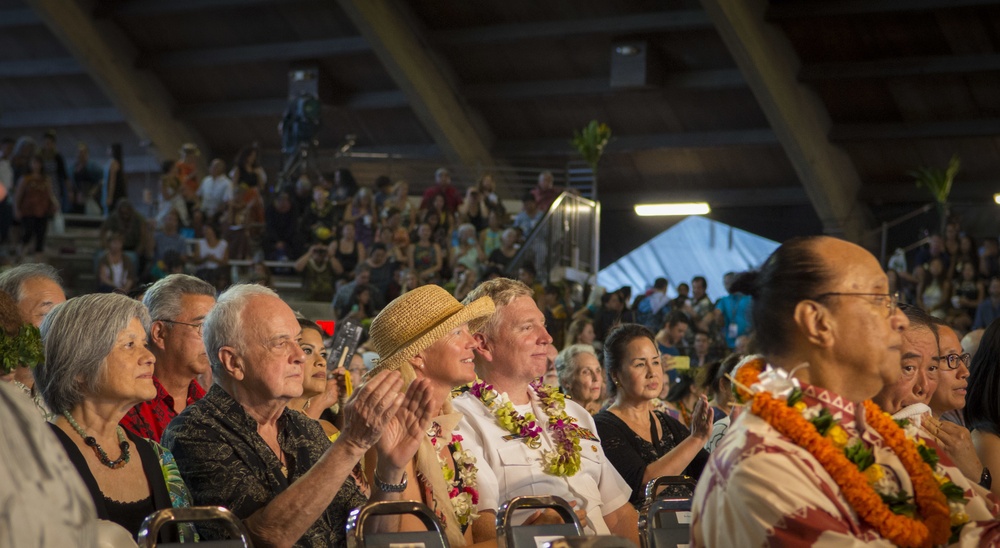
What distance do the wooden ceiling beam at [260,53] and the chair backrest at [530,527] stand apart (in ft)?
45.5

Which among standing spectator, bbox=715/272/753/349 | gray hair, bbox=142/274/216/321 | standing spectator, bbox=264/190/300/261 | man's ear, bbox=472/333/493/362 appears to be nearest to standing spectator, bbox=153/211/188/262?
standing spectator, bbox=264/190/300/261

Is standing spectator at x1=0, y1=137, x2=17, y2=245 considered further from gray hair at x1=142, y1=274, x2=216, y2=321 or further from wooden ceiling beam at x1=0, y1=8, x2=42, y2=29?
gray hair at x1=142, y1=274, x2=216, y2=321

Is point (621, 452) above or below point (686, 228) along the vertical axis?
below

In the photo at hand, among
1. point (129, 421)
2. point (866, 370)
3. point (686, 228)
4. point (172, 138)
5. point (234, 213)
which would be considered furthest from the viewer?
point (172, 138)

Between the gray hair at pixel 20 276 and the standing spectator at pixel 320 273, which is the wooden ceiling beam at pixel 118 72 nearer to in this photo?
the standing spectator at pixel 320 273

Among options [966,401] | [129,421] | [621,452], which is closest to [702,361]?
[621,452]

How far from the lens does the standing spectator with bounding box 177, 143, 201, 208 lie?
1384cm

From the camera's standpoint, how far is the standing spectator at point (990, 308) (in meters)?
10.2

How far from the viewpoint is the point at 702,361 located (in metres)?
10.1

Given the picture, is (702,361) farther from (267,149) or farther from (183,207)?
(267,149)

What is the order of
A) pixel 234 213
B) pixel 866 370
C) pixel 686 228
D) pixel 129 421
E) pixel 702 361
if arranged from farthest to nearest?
pixel 686 228 < pixel 234 213 < pixel 702 361 < pixel 129 421 < pixel 866 370

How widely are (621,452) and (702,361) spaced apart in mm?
5727

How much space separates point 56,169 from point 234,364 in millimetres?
11927

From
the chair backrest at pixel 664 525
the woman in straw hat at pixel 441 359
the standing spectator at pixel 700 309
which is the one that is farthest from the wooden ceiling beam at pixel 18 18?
the chair backrest at pixel 664 525
